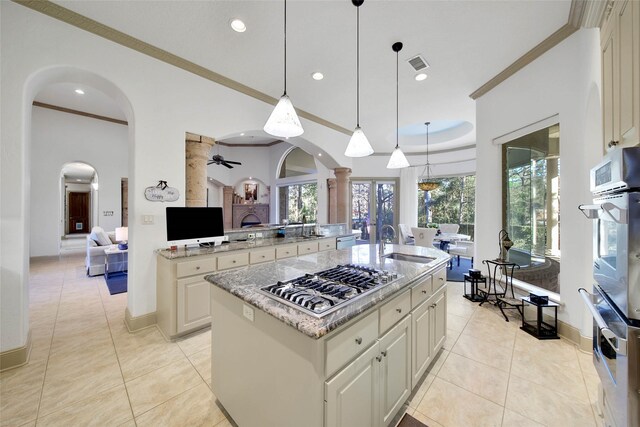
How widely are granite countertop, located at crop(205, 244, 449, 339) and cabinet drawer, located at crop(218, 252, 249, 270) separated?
3.34 feet

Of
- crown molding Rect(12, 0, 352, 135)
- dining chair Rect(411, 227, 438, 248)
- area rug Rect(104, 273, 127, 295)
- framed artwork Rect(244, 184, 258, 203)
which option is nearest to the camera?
crown molding Rect(12, 0, 352, 135)

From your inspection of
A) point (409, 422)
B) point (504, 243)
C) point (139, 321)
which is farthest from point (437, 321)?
point (139, 321)

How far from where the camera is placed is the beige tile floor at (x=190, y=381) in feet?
5.07

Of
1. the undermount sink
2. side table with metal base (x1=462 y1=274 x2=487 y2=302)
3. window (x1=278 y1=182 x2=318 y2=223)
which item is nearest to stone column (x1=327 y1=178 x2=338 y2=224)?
window (x1=278 y1=182 x2=318 y2=223)

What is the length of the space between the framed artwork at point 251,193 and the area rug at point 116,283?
496 centimetres

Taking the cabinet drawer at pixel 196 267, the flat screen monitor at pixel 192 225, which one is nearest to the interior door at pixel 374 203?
the flat screen monitor at pixel 192 225

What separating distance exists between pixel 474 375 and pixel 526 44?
3358 millimetres

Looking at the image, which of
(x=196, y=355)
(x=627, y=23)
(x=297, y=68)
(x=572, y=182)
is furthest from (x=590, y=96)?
(x=196, y=355)

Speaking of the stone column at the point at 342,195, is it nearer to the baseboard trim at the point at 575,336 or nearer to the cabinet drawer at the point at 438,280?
the cabinet drawer at the point at 438,280

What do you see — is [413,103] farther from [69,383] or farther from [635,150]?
[69,383]

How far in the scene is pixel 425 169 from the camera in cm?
685

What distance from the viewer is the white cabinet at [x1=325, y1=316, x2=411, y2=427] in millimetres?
1014

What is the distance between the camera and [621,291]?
1046 mm

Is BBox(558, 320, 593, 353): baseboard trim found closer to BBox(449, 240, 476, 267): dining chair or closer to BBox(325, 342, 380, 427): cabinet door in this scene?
BBox(325, 342, 380, 427): cabinet door
